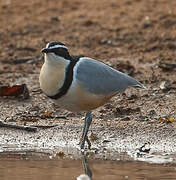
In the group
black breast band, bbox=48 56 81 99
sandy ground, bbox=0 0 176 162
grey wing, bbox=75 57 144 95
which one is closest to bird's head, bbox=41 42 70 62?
black breast band, bbox=48 56 81 99

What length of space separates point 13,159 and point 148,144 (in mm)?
1536

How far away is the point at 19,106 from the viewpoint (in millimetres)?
9398

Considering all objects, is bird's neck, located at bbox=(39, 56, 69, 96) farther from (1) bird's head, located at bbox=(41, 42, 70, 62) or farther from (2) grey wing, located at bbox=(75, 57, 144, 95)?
(2) grey wing, located at bbox=(75, 57, 144, 95)

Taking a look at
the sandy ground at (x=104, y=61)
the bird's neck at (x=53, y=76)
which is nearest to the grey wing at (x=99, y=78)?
the bird's neck at (x=53, y=76)

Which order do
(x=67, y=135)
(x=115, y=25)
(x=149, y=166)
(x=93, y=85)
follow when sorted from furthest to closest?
1. (x=115, y=25)
2. (x=67, y=135)
3. (x=93, y=85)
4. (x=149, y=166)

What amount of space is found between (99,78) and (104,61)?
3.64 meters

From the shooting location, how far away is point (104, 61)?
11430 millimetres

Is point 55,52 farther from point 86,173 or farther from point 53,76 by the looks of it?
point 86,173

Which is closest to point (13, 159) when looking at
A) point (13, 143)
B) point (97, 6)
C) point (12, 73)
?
point (13, 143)

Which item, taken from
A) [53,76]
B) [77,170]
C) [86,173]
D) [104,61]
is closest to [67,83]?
[53,76]

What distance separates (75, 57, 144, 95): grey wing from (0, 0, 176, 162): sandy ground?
635mm

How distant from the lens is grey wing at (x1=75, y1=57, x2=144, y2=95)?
7605 millimetres

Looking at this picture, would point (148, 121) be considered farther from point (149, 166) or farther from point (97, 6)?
point (97, 6)

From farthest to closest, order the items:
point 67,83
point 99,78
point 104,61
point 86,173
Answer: point 104,61 < point 99,78 < point 67,83 < point 86,173
